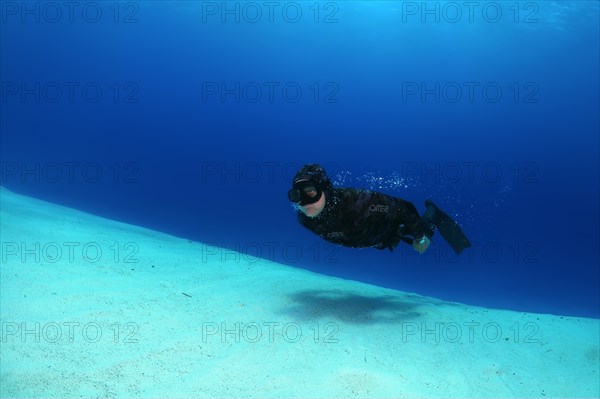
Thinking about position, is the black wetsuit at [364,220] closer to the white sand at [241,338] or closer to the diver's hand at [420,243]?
the diver's hand at [420,243]

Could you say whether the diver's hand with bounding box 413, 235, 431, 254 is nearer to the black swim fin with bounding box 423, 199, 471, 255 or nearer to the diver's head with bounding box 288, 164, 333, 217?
the black swim fin with bounding box 423, 199, 471, 255

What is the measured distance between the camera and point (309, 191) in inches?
169

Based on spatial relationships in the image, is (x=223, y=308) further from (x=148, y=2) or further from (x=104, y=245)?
(x=148, y=2)

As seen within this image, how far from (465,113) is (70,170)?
28.9 meters

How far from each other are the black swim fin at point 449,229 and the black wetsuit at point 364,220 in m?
0.60

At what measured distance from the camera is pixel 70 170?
21.8 metres

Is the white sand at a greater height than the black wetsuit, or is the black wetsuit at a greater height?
the black wetsuit

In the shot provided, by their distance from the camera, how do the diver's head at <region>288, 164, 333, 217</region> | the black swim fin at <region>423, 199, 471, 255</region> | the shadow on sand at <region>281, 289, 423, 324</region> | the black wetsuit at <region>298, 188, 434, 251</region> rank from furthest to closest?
1. the black swim fin at <region>423, 199, 471, 255</region>
2. the shadow on sand at <region>281, 289, 423, 324</region>
3. the black wetsuit at <region>298, 188, 434, 251</region>
4. the diver's head at <region>288, 164, 333, 217</region>

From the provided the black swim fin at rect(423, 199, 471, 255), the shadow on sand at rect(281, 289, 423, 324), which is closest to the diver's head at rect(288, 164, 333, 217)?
the shadow on sand at rect(281, 289, 423, 324)

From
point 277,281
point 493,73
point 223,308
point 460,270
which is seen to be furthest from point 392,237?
point 493,73

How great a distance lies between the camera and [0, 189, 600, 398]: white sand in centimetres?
321

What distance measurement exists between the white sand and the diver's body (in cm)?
95

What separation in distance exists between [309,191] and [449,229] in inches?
109

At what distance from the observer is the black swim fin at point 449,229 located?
587cm
